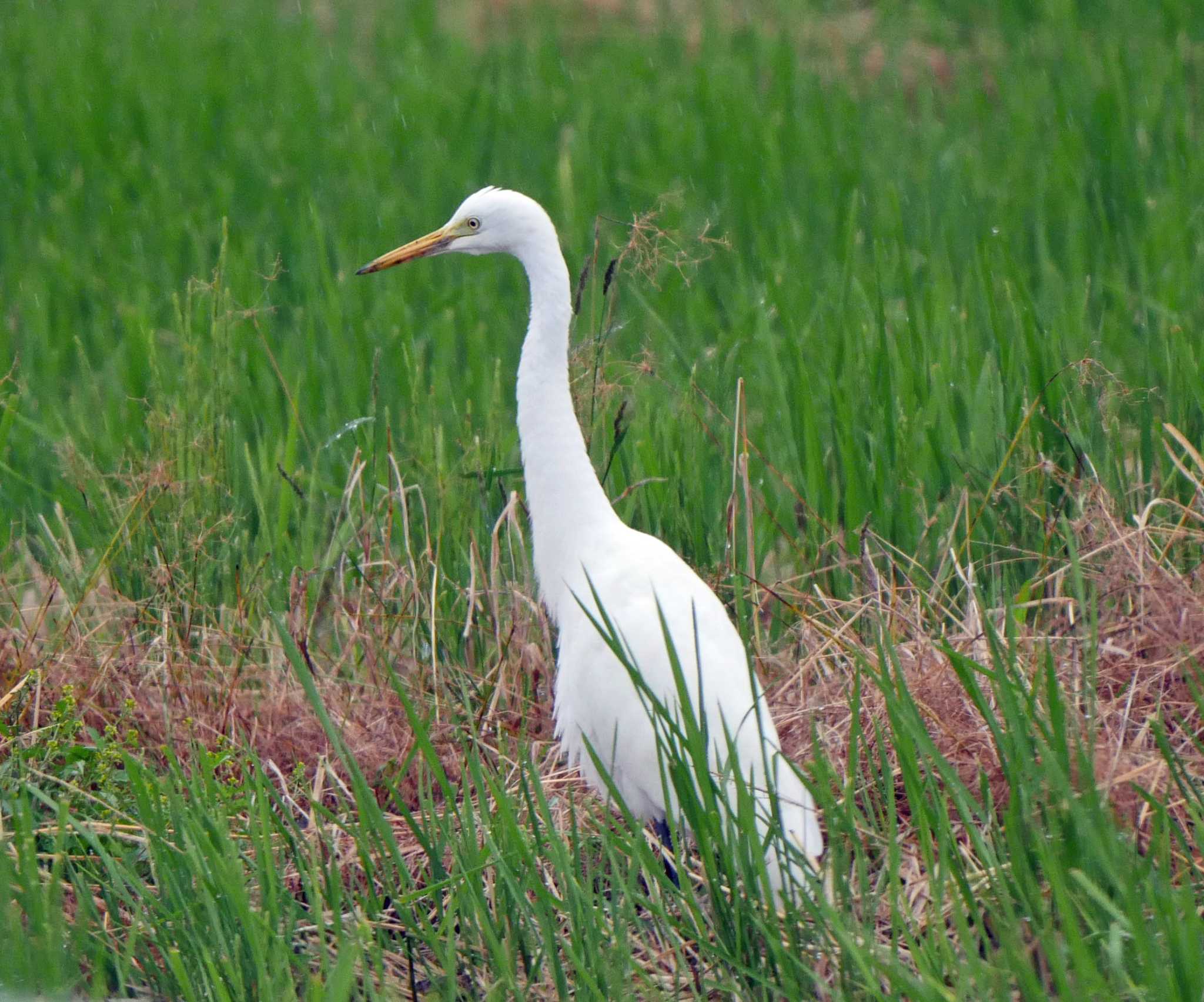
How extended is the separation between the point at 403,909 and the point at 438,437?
152 cm

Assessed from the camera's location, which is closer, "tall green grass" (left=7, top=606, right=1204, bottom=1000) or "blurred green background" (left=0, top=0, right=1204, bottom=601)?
"tall green grass" (left=7, top=606, right=1204, bottom=1000)

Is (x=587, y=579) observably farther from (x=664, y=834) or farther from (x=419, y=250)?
(x=419, y=250)

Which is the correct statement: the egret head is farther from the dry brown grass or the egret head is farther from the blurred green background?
the dry brown grass

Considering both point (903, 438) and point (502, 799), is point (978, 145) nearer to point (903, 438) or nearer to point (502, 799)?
point (903, 438)

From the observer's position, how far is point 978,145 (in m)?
6.77

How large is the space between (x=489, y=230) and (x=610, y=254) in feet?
8.97

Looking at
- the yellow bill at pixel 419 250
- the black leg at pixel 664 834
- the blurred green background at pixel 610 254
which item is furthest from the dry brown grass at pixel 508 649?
the yellow bill at pixel 419 250

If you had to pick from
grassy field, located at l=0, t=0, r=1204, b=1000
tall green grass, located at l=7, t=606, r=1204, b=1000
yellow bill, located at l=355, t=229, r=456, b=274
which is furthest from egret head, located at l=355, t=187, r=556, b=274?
tall green grass, located at l=7, t=606, r=1204, b=1000

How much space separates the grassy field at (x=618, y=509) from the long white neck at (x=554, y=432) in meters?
0.22

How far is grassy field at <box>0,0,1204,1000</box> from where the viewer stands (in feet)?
7.15

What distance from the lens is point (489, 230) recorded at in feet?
9.77

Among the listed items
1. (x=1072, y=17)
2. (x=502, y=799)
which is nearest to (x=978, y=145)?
(x=1072, y=17)

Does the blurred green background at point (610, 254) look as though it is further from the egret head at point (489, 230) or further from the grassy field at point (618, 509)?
the egret head at point (489, 230)

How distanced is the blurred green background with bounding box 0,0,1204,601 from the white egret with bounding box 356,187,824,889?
31 cm
